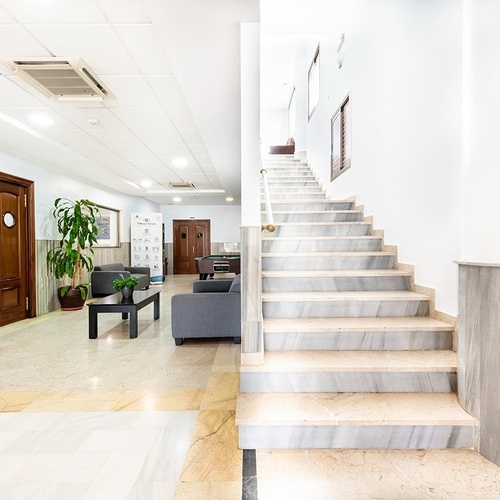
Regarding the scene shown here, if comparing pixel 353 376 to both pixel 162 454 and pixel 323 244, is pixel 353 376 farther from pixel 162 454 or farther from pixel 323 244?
pixel 323 244

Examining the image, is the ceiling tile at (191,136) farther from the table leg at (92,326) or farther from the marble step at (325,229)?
the table leg at (92,326)

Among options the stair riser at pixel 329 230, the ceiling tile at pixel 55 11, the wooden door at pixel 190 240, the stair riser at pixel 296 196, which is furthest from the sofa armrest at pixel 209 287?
the wooden door at pixel 190 240

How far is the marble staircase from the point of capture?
183 centimetres

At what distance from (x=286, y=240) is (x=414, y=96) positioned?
73.9 inches

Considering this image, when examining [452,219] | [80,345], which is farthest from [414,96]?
[80,345]

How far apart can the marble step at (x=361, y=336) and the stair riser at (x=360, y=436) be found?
2.06ft

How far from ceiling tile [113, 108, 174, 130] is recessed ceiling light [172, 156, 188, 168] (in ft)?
5.39

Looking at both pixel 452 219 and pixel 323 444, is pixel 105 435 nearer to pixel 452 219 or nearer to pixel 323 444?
pixel 323 444

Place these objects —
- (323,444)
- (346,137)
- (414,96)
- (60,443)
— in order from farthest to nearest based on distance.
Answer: (346,137)
(414,96)
(60,443)
(323,444)

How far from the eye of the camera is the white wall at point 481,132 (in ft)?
6.41

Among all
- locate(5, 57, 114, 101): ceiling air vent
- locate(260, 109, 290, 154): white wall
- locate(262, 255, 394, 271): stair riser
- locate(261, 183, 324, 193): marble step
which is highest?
locate(260, 109, 290, 154): white wall

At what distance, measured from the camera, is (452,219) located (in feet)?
8.12

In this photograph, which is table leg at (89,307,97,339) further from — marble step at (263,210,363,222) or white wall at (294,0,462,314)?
white wall at (294,0,462,314)

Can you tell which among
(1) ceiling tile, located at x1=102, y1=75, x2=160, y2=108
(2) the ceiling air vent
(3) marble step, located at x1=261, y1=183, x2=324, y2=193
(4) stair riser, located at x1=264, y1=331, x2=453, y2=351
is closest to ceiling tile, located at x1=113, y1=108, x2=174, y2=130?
(1) ceiling tile, located at x1=102, y1=75, x2=160, y2=108
